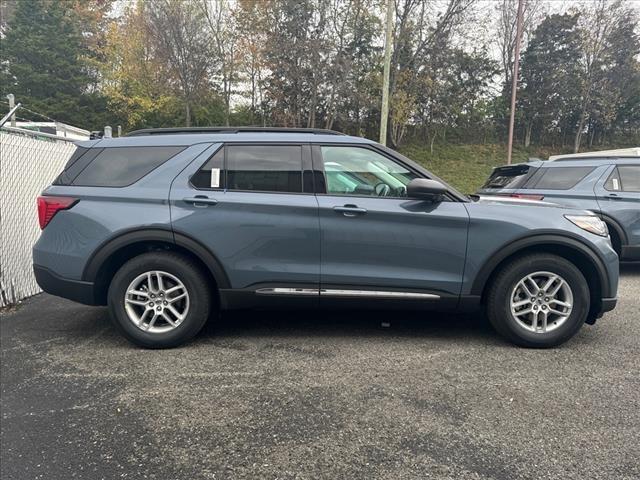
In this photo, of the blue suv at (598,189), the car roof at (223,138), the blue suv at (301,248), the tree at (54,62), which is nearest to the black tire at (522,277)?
the blue suv at (301,248)

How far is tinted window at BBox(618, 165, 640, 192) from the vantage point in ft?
21.5

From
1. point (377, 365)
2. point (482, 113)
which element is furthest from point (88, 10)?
point (377, 365)

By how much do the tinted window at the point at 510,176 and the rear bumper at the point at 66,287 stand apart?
6154 mm

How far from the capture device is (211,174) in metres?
3.68

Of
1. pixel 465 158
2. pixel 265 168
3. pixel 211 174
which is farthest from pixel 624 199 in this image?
pixel 465 158

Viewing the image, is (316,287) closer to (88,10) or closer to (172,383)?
(172,383)

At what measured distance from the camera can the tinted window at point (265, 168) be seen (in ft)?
12.0

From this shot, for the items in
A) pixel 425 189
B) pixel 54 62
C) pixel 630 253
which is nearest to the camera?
pixel 425 189

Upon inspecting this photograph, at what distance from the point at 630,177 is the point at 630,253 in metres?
1.15

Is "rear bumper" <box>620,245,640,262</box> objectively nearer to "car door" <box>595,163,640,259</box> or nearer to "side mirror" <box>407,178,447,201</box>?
"car door" <box>595,163,640,259</box>

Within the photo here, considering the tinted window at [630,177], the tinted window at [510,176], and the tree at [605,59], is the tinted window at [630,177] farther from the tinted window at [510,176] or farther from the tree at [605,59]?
the tree at [605,59]

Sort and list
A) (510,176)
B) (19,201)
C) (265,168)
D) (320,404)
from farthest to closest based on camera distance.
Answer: (510,176) < (19,201) < (265,168) < (320,404)

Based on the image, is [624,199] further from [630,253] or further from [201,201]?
[201,201]

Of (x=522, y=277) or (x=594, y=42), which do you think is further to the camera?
(x=594, y=42)
